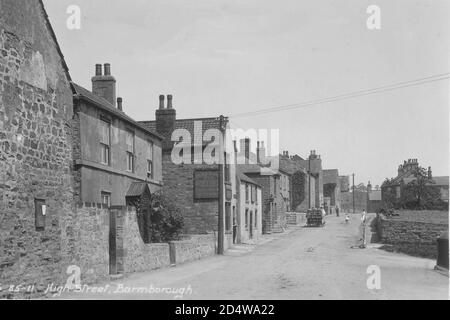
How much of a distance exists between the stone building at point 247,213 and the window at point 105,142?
17.0 metres

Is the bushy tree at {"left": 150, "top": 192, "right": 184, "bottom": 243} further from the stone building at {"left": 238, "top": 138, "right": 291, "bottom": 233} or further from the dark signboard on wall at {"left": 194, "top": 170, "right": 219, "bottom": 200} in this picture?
the stone building at {"left": 238, "top": 138, "right": 291, "bottom": 233}

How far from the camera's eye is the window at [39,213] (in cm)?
1206

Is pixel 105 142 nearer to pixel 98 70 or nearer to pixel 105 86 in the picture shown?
pixel 105 86

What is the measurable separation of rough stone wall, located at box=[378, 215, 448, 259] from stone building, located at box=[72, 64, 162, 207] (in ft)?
46.5

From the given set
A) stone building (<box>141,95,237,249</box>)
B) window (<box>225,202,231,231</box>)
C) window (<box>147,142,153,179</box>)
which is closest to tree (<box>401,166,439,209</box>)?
window (<box>225,202,231,231</box>)

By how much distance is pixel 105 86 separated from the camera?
2517 cm

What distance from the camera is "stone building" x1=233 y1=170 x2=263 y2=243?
3632 cm

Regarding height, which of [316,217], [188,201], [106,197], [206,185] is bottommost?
[316,217]

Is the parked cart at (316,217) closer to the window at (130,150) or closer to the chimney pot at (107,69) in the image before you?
the chimney pot at (107,69)

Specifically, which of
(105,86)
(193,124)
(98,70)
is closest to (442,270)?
(105,86)

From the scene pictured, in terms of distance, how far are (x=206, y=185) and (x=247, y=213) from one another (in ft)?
32.2

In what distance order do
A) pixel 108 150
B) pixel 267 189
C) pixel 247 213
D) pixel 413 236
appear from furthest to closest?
pixel 267 189 → pixel 247 213 → pixel 413 236 → pixel 108 150

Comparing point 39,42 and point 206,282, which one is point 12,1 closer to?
point 39,42

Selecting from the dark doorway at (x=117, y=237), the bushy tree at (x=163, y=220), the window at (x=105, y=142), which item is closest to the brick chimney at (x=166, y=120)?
the bushy tree at (x=163, y=220)
